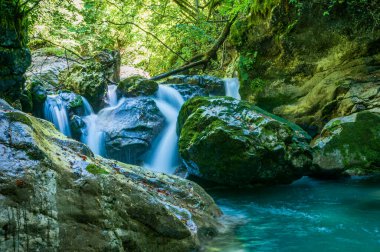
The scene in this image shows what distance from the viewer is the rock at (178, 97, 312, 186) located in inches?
269

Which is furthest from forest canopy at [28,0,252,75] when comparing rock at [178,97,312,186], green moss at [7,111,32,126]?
green moss at [7,111,32,126]

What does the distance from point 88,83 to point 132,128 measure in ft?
8.82

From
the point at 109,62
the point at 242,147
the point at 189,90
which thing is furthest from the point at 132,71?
the point at 242,147

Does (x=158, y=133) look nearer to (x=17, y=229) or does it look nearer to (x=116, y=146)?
(x=116, y=146)

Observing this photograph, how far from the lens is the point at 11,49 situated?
6.82 meters

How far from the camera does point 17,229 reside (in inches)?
95.4

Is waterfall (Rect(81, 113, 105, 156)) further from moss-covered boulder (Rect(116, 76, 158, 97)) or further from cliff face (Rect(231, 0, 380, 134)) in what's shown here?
cliff face (Rect(231, 0, 380, 134))

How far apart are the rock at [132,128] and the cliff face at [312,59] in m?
3.26

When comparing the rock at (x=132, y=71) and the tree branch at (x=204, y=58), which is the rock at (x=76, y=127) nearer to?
the tree branch at (x=204, y=58)

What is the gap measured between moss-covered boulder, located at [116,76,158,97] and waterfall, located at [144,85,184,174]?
0.32 m

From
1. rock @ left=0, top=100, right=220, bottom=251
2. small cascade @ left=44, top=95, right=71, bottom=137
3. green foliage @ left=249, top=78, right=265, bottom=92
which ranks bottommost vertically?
rock @ left=0, top=100, right=220, bottom=251

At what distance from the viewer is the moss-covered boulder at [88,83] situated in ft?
36.0

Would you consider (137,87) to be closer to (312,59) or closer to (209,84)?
(209,84)

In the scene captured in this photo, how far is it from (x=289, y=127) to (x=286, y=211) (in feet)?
7.86
